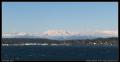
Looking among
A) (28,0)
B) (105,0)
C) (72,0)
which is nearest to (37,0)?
(28,0)

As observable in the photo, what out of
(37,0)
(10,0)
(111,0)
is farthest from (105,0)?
(10,0)

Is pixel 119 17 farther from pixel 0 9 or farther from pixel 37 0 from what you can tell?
pixel 0 9

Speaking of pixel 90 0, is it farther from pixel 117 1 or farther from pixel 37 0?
pixel 37 0

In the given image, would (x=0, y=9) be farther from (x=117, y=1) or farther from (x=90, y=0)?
(x=117, y=1)

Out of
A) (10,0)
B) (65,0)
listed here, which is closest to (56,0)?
(65,0)

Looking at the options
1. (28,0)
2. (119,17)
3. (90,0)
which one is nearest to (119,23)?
(119,17)

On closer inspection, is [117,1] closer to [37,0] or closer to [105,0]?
[105,0]
